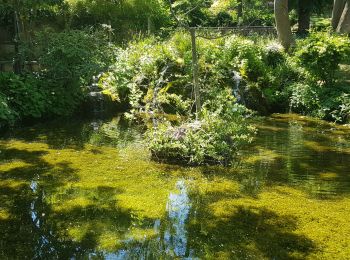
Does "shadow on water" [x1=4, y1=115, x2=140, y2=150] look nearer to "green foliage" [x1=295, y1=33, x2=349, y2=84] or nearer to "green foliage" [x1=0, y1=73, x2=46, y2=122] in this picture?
"green foliage" [x1=0, y1=73, x2=46, y2=122]

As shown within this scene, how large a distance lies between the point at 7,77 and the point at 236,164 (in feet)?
20.5

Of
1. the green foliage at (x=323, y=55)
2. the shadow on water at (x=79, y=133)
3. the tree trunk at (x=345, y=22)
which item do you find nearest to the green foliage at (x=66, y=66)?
the shadow on water at (x=79, y=133)

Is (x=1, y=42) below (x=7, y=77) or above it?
above

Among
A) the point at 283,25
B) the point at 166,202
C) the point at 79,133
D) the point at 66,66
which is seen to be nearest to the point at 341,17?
the point at 283,25

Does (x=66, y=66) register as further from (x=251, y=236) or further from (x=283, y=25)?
(x=283, y=25)

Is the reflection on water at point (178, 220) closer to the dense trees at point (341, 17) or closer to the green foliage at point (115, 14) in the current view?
the dense trees at point (341, 17)

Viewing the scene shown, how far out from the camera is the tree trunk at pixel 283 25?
1572 centimetres

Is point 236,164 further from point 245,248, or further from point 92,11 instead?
point 92,11

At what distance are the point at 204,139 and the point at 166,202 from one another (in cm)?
177

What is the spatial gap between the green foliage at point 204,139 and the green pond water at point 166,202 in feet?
0.78

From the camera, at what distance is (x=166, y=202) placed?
5.27 m

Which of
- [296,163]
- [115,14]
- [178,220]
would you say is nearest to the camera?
[178,220]

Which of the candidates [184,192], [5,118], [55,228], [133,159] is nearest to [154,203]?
[184,192]

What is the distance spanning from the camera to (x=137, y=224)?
15.1ft
